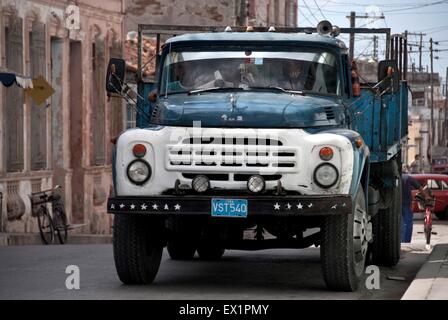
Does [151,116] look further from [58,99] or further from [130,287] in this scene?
[58,99]

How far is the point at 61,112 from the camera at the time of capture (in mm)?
32719

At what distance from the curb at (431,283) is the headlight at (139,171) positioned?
2637 mm

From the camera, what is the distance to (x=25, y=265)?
16.8 meters

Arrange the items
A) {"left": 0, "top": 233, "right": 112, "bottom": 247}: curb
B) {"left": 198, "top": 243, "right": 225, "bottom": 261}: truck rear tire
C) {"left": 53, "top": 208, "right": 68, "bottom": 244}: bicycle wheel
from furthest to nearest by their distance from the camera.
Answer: {"left": 53, "top": 208, "right": 68, "bottom": 244}: bicycle wheel < {"left": 0, "top": 233, "right": 112, "bottom": 247}: curb < {"left": 198, "top": 243, "right": 225, "bottom": 261}: truck rear tire

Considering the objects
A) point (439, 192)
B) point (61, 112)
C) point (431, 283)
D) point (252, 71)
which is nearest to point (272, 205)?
point (431, 283)

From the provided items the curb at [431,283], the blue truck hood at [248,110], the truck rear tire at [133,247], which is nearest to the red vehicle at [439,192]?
the curb at [431,283]

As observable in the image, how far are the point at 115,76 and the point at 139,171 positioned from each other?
1771mm

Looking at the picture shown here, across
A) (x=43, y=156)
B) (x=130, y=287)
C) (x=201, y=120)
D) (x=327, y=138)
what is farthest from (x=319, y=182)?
(x=43, y=156)

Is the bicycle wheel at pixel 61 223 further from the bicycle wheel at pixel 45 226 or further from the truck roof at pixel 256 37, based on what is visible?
the truck roof at pixel 256 37

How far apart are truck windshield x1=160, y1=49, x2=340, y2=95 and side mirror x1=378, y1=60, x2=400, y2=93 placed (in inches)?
29.7

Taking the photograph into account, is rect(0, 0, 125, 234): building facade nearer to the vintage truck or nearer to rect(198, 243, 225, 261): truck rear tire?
rect(198, 243, 225, 261): truck rear tire

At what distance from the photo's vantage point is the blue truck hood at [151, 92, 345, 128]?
1315cm

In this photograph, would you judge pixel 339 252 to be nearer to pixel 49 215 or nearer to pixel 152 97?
pixel 152 97

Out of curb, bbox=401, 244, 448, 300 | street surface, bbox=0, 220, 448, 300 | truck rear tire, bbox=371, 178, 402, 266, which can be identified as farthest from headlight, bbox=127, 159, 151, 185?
truck rear tire, bbox=371, 178, 402, 266
